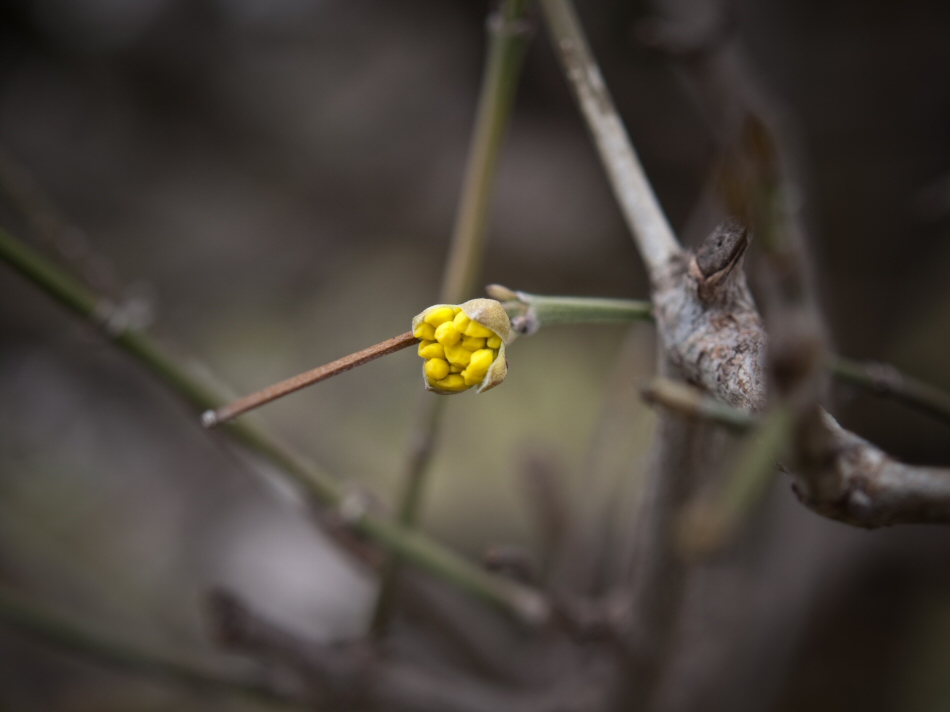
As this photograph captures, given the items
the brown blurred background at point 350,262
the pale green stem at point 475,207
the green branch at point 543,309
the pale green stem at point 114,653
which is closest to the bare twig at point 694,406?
the green branch at point 543,309

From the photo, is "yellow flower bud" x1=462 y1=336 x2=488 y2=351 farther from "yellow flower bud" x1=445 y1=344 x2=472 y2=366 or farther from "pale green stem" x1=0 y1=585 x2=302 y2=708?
"pale green stem" x1=0 y1=585 x2=302 y2=708

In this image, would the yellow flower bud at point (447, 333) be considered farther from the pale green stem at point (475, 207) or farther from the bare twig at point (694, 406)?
the pale green stem at point (475, 207)

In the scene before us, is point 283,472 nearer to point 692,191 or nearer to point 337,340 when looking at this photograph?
point 337,340

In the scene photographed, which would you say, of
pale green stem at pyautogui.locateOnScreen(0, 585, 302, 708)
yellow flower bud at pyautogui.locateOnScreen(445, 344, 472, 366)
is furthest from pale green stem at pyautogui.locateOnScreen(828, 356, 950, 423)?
pale green stem at pyautogui.locateOnScreen(0, 585, 302, 708)

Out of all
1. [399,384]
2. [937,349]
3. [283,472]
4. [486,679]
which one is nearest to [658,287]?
[283,472]

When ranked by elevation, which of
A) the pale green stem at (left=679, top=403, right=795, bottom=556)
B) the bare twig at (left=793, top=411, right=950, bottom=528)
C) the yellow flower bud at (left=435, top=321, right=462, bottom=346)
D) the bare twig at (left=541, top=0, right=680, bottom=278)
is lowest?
the pale green stem at (left=679, top=403, right=795, bottom=556)

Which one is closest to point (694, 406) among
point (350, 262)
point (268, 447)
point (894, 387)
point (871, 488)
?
point (871, 488)
